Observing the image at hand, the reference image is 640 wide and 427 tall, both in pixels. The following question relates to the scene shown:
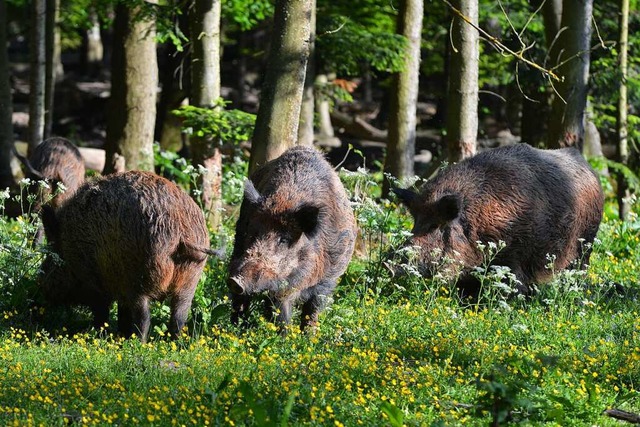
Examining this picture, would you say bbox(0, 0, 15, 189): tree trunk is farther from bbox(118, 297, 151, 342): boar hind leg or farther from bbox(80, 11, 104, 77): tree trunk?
bbox(80, 11, 104, 77): tree trunk

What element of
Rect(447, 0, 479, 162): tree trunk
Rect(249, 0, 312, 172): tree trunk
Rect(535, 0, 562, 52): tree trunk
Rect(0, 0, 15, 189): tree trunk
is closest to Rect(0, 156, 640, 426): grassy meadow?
Rect(249, 0, 312, 172): tree trunk

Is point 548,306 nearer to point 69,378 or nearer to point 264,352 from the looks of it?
point 264,352

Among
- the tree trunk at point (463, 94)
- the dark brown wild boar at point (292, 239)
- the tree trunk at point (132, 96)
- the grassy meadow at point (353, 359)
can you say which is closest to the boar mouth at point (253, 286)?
the dark brown wild boar at point (292, 239)

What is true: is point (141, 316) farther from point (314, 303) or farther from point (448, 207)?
point (448, 207)

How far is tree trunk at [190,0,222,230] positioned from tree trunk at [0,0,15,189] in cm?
416

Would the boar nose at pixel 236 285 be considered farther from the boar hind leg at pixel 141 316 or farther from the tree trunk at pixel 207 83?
the tree trunk at pixel 207 83

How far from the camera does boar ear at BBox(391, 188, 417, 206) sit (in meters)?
11.0

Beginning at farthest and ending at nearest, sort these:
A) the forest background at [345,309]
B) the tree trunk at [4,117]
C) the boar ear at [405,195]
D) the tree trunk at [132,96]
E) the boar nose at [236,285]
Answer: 1. the tree trunk at [4,117]
2. the tree trunk at [132,96]
3. the boar ear at [405,195]
4. the boar nose at [236,285]
5. the forest background at [345,309]

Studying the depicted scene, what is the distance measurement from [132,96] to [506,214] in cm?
664

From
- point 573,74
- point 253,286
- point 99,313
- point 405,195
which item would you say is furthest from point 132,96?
point 253,286

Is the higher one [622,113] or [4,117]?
[622,113]

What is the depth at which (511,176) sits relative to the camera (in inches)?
442

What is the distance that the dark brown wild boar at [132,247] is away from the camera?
340 inches

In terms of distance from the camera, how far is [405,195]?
11.1m
